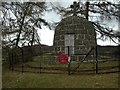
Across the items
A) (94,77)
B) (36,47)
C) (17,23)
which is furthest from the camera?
(36,47)

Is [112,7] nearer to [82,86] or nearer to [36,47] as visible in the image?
[36,47]

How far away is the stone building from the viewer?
66.3ft

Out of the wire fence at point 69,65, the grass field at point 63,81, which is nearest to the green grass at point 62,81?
the grass field at point 63,81

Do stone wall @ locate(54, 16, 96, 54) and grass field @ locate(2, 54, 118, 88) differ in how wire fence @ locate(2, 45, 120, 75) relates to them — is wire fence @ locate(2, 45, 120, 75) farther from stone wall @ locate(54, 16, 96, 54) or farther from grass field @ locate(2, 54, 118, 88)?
grass field @ locate(2, 54, 118, 88)

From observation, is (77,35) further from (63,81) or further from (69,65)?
(63,81)

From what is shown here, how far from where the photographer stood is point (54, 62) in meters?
19.2

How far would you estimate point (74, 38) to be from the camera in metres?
20.3

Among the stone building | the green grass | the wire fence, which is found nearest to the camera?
the green grass

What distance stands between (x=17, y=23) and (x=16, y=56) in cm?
331

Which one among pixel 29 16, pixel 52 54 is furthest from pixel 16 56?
pixel 29 16

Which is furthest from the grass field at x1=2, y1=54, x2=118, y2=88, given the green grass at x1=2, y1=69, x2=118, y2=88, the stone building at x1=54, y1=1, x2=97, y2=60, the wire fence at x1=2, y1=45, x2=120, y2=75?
the stone building at x1=54, y1=1, x2=97, y2=60

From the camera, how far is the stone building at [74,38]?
20219mm

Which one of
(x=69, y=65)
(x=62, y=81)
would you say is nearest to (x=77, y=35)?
(x=69, y=65)

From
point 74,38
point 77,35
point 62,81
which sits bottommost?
point 62,81
